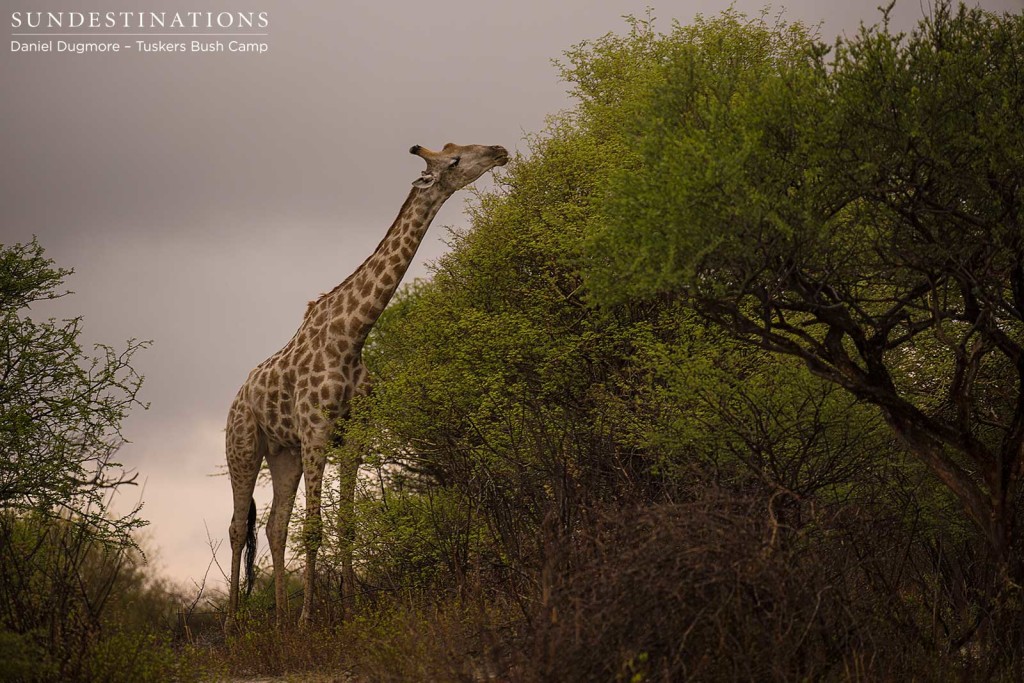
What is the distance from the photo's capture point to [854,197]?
12625mm

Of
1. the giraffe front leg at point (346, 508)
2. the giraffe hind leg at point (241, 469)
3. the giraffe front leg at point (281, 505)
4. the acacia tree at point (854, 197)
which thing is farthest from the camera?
the giraffe hind leg at point (241, 469)

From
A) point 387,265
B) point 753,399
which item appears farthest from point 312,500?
point 753,399

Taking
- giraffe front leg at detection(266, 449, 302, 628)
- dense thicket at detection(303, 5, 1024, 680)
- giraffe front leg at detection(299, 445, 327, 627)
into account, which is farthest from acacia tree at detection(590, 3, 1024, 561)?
giraffe front leg at detection(266, 449, 302, 628)

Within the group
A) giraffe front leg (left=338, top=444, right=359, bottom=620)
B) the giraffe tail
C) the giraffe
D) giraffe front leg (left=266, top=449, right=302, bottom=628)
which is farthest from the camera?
the giraffe tail

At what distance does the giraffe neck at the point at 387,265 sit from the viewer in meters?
18.8

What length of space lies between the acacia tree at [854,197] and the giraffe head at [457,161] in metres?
5.51

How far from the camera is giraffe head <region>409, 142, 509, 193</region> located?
61.7ft

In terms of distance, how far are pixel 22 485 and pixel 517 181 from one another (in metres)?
12.1

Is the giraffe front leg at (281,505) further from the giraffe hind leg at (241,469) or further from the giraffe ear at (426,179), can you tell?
the giraffe ear at (426,179)

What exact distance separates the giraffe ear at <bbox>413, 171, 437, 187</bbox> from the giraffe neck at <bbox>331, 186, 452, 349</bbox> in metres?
0.10

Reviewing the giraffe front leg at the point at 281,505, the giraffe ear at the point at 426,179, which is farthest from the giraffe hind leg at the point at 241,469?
the giraffe ear at the point at 426,179

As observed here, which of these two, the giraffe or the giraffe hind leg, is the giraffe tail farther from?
the giraffe

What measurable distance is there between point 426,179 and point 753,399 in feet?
21.0

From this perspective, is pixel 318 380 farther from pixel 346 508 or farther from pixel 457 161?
pixel 457 161
